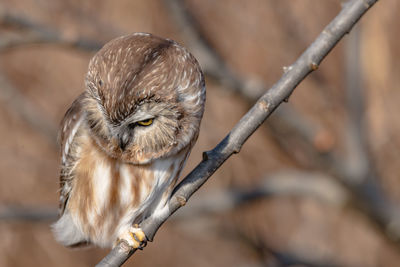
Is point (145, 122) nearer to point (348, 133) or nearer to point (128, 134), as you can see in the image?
point (128, 134)

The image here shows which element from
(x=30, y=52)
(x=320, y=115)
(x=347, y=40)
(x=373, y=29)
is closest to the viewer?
(x=347, y=40)

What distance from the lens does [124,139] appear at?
3625 mm

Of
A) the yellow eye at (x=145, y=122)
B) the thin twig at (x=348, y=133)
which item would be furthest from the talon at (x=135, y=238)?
the thin twig at (x=348, y=133)

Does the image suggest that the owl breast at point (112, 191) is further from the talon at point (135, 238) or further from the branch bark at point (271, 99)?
the branch bark at point (271, 99)

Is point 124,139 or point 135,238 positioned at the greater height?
point 124,139

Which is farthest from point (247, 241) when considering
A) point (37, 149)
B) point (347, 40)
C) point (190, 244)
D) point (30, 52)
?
point (30, 52)

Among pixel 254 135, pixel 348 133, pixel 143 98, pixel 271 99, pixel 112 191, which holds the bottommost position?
pixel 112 191

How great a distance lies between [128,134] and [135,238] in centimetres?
84

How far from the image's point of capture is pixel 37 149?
9609 mm

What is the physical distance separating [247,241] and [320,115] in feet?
6.72

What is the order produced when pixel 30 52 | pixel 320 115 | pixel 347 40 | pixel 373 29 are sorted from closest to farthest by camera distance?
Answer: pixel 347 40 < pixel 373 29 < pixel 320 115 < pixel 30 52

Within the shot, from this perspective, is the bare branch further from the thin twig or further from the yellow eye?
the yellow eye

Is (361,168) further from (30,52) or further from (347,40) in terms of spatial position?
(30,52)

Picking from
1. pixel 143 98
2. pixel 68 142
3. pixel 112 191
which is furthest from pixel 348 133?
pixel 143 98
